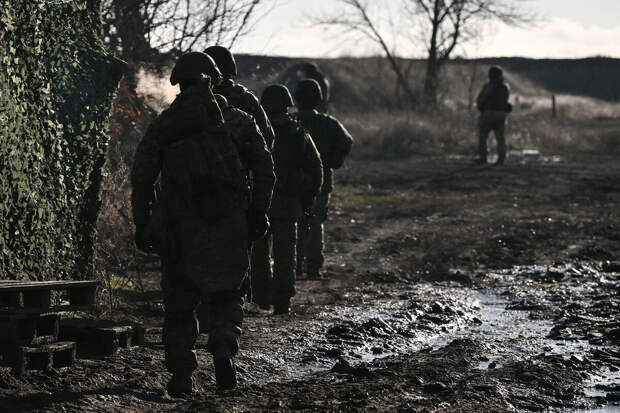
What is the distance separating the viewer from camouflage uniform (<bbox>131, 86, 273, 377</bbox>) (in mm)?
6082

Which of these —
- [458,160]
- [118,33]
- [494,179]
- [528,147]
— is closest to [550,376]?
[118,33]

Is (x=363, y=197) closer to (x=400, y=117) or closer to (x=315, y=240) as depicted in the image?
(x=315, y=240)

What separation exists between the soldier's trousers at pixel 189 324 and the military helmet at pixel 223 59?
229 cm

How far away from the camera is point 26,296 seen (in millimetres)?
6176

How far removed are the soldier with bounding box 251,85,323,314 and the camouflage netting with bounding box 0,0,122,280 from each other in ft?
4.96

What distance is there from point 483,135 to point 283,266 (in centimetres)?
1632

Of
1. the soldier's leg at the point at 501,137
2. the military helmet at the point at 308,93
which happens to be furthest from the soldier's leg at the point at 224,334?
the soldier's leg at the point at 501,137

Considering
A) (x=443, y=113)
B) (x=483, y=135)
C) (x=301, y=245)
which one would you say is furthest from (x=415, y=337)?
(x=443, y=113)

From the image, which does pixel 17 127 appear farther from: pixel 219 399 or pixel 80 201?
pixel 219 399

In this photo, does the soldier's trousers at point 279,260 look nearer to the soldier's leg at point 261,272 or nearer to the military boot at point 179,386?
the soldier's leg at point 261,272

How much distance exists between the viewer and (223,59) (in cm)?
796

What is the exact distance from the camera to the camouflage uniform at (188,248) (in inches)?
239

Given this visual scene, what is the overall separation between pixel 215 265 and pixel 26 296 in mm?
1105

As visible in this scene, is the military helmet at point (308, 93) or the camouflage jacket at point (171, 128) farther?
the military helmet at point (308, 93)
